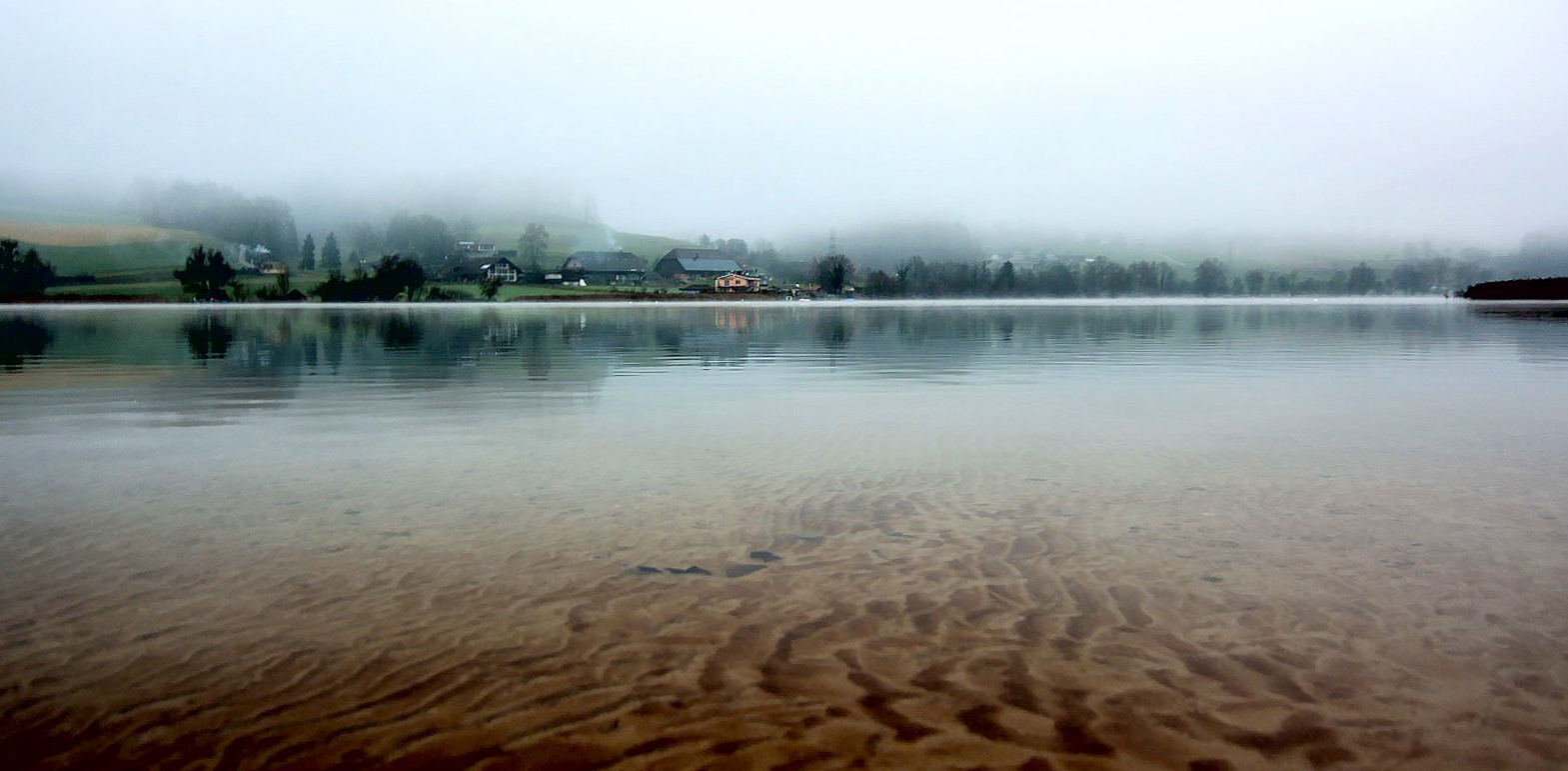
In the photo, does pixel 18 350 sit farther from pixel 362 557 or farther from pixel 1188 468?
pixel 1188 468

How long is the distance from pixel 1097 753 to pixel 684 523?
7.20 meters

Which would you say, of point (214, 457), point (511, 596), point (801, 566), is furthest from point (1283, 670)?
point (214, 457)

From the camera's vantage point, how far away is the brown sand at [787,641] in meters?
6.85

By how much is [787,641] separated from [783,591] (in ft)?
4.59

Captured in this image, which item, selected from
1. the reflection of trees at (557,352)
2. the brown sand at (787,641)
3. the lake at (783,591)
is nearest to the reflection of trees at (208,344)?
the reflection of trees at (557,352)

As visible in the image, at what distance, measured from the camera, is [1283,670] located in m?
8.05

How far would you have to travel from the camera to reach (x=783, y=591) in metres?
10.1

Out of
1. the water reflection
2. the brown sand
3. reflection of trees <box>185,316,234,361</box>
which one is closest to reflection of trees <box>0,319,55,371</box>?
the water reflection

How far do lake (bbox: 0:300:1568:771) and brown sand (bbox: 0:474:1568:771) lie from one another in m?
0.04

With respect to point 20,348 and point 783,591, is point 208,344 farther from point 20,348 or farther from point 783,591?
point 783,591

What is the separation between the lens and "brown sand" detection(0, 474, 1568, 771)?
685cm

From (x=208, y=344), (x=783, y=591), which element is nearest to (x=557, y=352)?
(x=208, y=344)

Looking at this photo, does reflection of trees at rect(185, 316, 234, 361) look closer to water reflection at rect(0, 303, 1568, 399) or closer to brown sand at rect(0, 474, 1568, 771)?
water reflection at rect(0, 303, 1568, 399)

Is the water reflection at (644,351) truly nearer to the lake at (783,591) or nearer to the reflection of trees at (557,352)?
the reflection of trees at (557,352)
